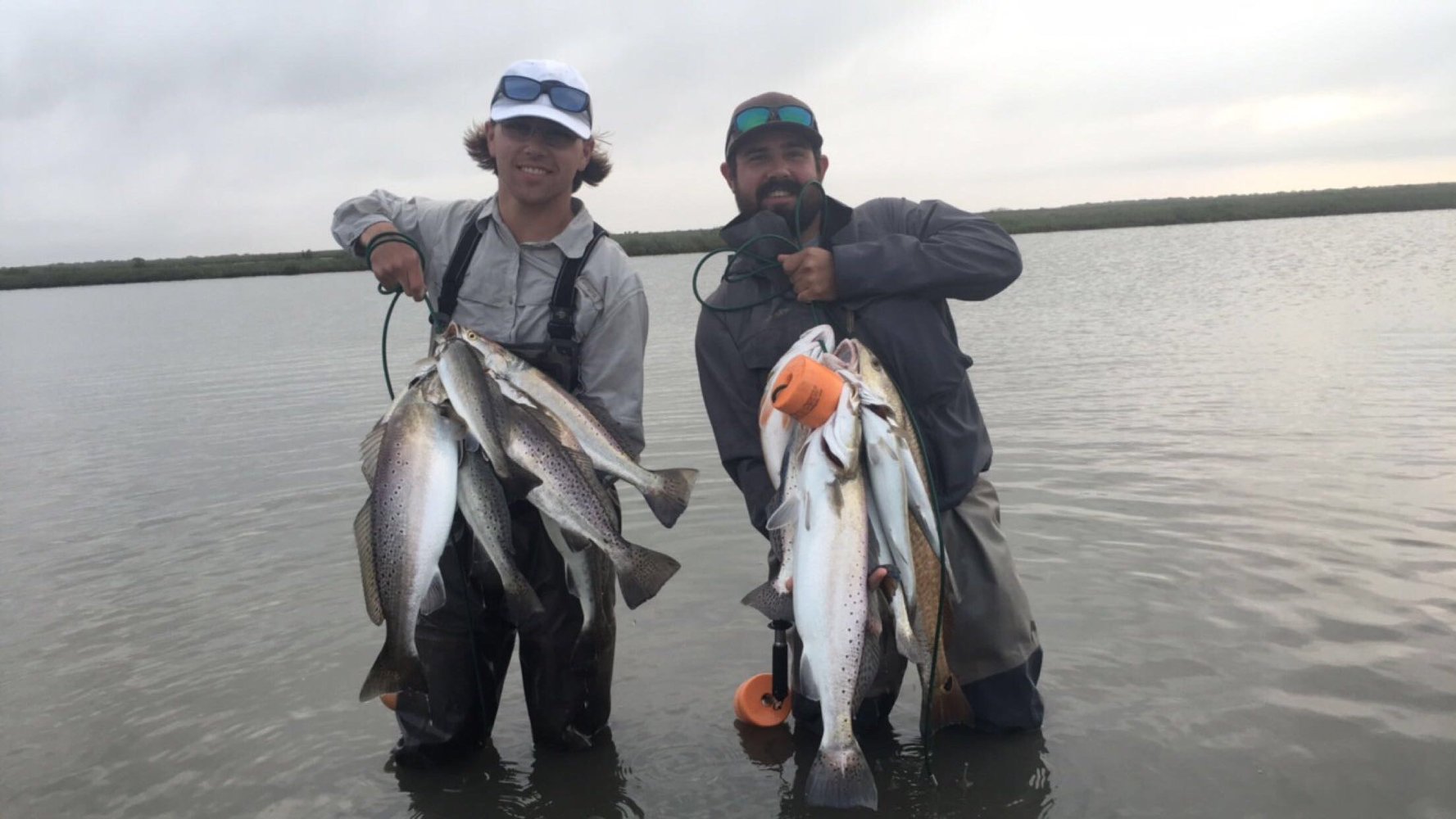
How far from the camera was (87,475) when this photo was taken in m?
12.0

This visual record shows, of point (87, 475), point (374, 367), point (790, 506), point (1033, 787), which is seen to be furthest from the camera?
point (374, 367)

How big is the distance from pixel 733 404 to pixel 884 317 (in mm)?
813

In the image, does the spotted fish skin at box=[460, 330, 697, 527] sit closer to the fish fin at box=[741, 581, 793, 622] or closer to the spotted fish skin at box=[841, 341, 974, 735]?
the fish fin at box=[741, 581, 793, 622]

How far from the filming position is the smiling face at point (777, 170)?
170 inches

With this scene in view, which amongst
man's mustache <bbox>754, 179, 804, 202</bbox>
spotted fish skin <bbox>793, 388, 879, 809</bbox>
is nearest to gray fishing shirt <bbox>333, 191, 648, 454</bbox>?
man's mustache <bbox>754, 179, 804, 202</bbox>

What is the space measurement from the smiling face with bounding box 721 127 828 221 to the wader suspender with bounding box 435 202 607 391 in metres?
0.77

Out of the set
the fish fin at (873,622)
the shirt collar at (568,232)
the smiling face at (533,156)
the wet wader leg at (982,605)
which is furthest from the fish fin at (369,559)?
the wet wader leg at (982,605)

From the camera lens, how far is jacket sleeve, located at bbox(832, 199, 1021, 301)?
4066 millimetres

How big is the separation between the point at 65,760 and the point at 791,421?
14.4 ft

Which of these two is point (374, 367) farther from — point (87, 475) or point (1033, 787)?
point (1033, 787)

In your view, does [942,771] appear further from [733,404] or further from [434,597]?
[434,597]

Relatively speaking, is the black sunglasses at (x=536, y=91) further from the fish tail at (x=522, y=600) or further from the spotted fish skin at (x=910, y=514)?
the fish tail at (x=522, y=600)

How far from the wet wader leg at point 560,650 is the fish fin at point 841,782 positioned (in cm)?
140

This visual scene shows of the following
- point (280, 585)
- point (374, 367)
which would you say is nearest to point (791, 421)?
point (280, 585)
